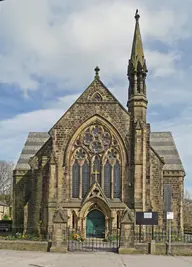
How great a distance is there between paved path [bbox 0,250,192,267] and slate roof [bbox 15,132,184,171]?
59.4 feet

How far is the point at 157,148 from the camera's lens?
43.1m

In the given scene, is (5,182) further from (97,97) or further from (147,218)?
(147,218)

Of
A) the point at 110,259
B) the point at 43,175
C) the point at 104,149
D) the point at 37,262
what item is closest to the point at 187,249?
the point at 110,259

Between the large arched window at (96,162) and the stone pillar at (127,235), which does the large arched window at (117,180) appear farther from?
the stone pillar at (127,235)

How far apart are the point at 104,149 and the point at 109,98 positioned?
4238 millimetres

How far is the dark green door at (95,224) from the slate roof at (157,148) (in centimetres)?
911

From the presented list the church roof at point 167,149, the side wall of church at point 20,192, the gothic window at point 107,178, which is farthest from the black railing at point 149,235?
the side wall of church at point 20,192

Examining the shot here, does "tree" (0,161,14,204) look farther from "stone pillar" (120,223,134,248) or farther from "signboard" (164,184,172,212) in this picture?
"stone pillar" (120,223,134,248)

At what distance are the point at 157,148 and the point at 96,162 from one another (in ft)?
39.7

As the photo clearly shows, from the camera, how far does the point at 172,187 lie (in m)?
36.7


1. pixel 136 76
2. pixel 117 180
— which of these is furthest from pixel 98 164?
pixel 136 76

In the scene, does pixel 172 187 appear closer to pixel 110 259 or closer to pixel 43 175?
pixel 43 175

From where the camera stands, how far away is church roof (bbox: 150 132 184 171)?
38.8 meters

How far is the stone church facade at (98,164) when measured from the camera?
3158 centimetres
